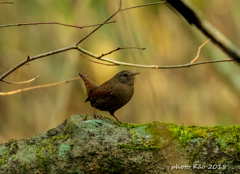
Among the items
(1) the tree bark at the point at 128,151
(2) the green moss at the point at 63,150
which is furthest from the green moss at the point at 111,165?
(2) the green moss at the point at 63,150

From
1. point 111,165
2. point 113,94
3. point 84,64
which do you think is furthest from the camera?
point 84,64

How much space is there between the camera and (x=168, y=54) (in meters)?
5.94

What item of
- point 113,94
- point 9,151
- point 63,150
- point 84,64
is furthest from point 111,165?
point 84,64

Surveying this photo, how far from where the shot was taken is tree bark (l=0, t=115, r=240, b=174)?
1.92 meters

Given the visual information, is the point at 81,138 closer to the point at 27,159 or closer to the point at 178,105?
the point at 27,159

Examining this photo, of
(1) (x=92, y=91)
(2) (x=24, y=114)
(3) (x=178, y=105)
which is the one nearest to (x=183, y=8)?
(1) (x=92, y=91)

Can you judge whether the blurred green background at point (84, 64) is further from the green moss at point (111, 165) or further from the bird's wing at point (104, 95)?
the green moss at point (111, 165)

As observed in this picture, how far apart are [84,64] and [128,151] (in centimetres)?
395

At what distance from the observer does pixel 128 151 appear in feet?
6.56

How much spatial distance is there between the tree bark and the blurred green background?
137 inches

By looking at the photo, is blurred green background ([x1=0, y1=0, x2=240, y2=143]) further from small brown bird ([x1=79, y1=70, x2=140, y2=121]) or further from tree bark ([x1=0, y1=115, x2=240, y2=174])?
tree bark ([x1=0, y1=115, x2=240, y2=174])

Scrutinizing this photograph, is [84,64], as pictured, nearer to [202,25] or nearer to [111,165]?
[111,165]

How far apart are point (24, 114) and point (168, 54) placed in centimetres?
300

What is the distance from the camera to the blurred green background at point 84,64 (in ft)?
18.6
